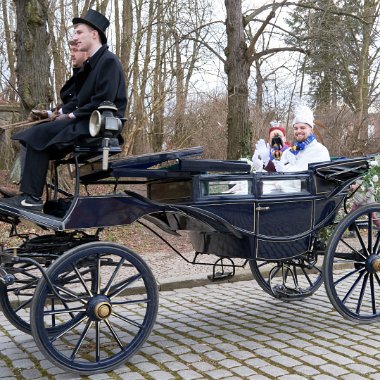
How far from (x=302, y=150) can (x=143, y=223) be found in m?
A: 1.74

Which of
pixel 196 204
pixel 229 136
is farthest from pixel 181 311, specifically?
pixel 229 136

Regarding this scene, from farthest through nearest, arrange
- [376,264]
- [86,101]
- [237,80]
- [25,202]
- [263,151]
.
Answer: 1. [237,80]
2. [263,151]
3. [376,264]
4. [86,101]
5. [25,202]

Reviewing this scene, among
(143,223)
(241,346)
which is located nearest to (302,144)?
(143,223)

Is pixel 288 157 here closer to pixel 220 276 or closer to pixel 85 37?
pixel 220 276

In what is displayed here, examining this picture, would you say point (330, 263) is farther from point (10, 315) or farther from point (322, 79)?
point (322, 79)

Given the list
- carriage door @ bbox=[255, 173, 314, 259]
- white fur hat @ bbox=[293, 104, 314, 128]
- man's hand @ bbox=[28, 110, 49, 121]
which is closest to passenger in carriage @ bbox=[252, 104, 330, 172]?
white fur hat @ bbox=[293, 104, 314, 128]

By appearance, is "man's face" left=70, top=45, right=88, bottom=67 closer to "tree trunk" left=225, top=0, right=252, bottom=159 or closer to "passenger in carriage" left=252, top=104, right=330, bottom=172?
"passenger in carriage" left=252, top=104, right=330, bottom=172

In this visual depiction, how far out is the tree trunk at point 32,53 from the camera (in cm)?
924

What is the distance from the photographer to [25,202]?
349 centimetres

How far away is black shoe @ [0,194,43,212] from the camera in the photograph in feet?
11.4

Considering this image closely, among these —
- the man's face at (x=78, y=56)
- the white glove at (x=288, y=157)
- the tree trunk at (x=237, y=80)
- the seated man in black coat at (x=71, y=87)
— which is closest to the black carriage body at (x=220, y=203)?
the seated man in black coat at (x=71, y=87)

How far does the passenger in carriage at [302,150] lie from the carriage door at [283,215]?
47 cm

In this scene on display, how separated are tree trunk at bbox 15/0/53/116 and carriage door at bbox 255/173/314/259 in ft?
19.8

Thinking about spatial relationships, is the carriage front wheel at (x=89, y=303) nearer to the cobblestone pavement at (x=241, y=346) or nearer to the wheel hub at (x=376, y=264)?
the cobblestone pavement at (x=241, y=346)
